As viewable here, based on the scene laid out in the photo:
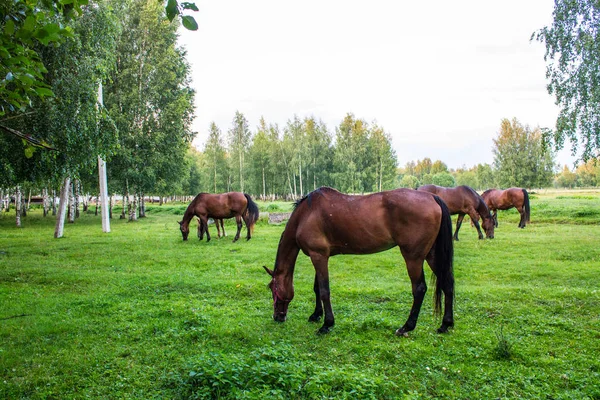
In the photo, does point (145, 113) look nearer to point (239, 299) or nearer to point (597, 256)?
point (239, 299)

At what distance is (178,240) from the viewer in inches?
612

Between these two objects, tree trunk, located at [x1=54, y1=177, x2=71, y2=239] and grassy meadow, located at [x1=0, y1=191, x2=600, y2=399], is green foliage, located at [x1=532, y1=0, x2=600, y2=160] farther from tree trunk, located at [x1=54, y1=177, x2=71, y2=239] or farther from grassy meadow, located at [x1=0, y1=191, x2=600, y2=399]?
tree trunk, located at [x1=54, y1=177, x2=71, y2=239]

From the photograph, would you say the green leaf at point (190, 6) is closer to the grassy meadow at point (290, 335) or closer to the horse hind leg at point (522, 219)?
the grassy meadow at point (290, 335)

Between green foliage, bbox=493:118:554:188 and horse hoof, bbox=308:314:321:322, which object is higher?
green foliage, bbox=493:118:554:188

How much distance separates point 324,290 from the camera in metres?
5.37

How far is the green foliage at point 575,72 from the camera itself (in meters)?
14.7

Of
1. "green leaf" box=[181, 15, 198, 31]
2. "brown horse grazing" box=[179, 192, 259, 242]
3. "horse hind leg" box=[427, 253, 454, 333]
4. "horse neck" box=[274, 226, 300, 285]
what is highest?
"green leaf" box=[181, 15, 198, 31]

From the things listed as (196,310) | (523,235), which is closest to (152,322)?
(196,310)

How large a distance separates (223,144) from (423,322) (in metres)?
54.0

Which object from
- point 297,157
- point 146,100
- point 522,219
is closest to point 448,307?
point 522,219

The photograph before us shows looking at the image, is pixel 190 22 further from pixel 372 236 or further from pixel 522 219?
pixel 522 219

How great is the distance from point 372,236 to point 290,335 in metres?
1.84

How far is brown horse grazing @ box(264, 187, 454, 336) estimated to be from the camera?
5125mm

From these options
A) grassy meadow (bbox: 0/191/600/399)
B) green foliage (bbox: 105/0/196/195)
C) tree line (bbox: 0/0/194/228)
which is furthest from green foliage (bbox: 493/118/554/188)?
grassy meadow (bbox: 0/191/600/399)
